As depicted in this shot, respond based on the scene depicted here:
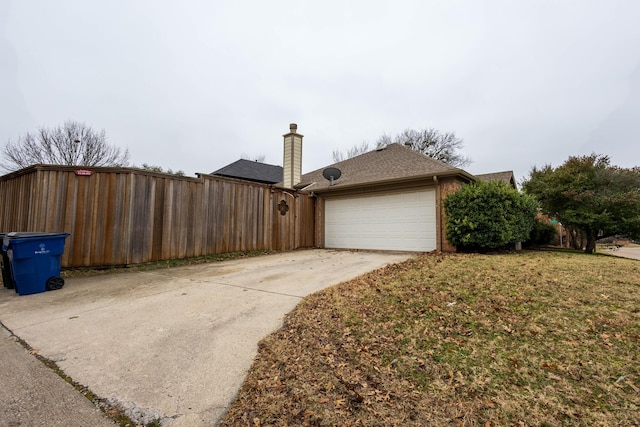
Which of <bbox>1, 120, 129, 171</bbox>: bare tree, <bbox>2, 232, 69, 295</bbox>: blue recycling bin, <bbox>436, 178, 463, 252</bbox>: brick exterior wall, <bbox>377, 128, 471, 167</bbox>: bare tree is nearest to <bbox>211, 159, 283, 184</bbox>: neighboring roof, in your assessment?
<bbox>1, 120, 129, 171</bbox>: bare tree

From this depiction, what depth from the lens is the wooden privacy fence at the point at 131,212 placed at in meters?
6.54

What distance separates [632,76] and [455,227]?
8.14 meters

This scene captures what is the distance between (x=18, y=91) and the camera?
15.1 m

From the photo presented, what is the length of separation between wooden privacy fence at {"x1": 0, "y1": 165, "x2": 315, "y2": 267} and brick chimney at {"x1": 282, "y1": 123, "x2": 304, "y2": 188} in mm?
3255

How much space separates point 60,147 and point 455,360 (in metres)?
26.3

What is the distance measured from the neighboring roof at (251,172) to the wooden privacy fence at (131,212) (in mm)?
13293

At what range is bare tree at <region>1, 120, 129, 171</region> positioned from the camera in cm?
1886

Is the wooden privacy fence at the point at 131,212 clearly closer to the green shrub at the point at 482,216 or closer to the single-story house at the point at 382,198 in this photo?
the single-story house at the point at 382,198

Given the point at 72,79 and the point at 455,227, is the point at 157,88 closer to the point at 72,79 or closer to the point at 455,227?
the point at 72,79

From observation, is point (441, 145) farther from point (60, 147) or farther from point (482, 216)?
point (60, 147)

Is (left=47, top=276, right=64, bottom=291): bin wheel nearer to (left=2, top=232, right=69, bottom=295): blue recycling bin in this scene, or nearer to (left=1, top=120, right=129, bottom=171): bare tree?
(left=2, top=232, right=69, bottom=295): blue recycling bin

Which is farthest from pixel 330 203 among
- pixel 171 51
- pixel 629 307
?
pixel 629 307

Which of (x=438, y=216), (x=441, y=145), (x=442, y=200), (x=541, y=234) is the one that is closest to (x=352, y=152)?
(x=441, y=145)

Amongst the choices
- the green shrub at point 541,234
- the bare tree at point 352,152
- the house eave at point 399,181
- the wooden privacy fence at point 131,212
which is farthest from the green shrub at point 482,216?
the bare tree at point 352,152
